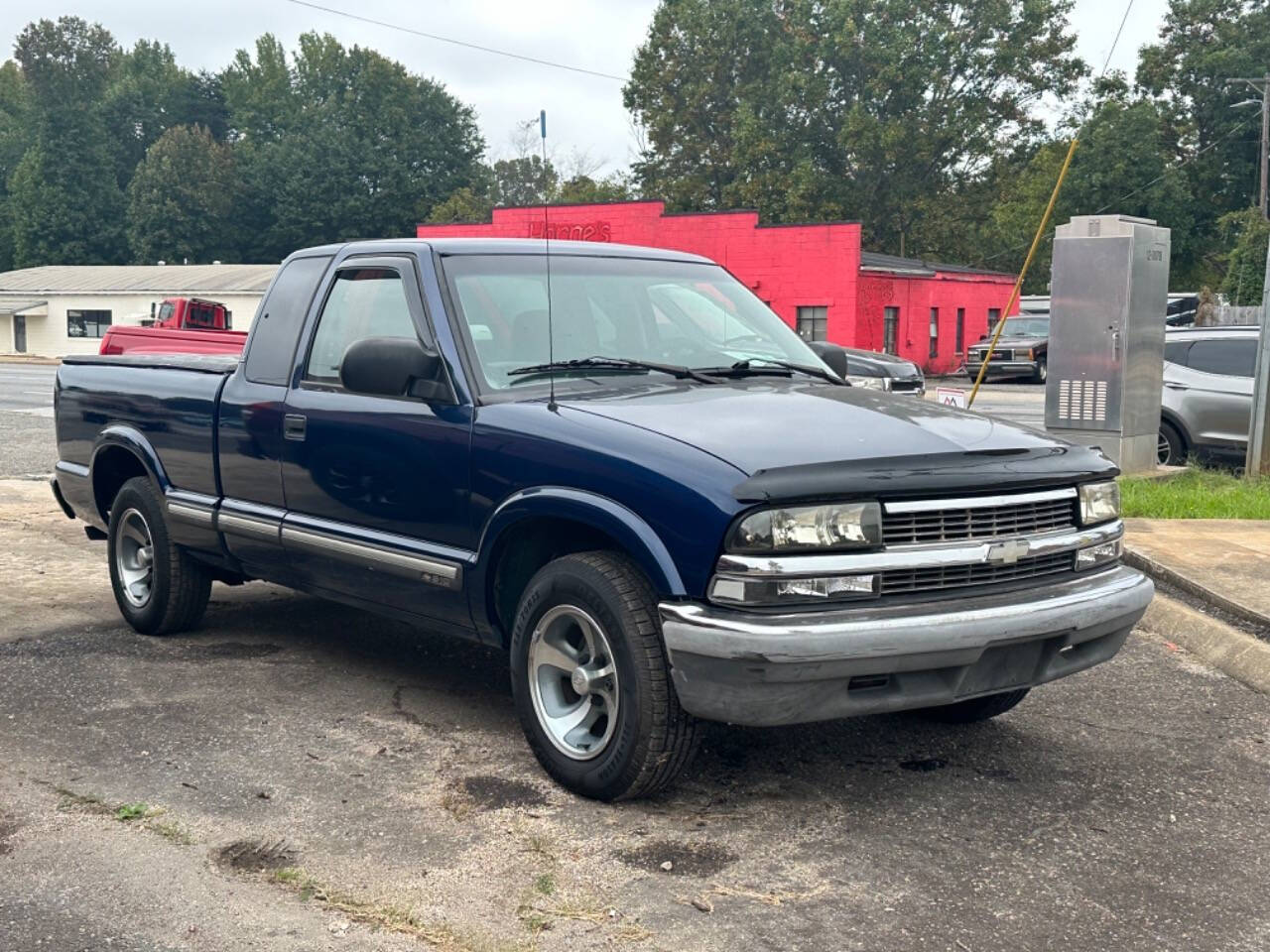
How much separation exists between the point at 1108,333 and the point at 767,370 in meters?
7.10

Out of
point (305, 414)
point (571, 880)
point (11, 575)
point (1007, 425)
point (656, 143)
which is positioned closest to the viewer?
point (571, 880)

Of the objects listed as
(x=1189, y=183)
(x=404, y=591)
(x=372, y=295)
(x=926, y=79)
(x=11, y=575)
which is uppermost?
(x=926, y=79)

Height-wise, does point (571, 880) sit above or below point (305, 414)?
below

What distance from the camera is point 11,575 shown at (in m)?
8.07

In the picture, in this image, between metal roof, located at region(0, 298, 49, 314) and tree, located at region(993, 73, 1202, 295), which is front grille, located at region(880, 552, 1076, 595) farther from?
metal roof, located at region(0, 298, 49, 314)

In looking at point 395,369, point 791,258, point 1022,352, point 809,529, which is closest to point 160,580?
point 395,369

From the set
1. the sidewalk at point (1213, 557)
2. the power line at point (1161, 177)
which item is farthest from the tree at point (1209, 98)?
the sidewalk at point (1213, 557)

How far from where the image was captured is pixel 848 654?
387 centimetres

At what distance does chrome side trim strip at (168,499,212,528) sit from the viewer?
6.10m

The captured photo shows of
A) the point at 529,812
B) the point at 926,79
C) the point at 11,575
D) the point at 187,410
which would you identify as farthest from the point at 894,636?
the point at 926,79

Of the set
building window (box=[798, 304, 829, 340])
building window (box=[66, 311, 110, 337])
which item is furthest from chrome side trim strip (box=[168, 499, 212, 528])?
building window (box=[66, 311, 110, 337])

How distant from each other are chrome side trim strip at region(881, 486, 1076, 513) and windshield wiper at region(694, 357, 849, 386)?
122 centimetres

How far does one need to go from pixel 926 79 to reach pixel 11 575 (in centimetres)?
5590

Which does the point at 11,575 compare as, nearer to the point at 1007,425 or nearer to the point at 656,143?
the point at 1007,425
